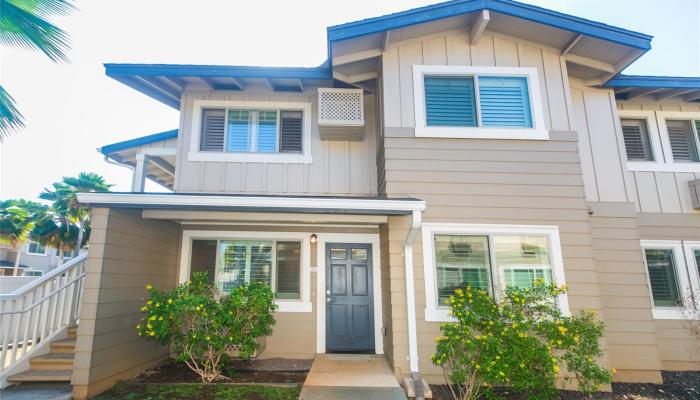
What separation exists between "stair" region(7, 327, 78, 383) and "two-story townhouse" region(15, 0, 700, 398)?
0.71 metres

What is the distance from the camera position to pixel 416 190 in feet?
16.9

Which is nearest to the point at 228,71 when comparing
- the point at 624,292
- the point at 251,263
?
the point at 251,263

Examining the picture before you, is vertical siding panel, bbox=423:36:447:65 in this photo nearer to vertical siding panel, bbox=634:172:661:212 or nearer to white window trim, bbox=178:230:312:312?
white window trim, bbox=178:230:312:312

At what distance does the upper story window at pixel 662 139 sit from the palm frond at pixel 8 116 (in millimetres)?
9437

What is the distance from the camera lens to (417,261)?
4.91 metres

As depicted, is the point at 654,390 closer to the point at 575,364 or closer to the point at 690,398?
the point at 690,398

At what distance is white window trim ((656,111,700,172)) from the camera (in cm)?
632

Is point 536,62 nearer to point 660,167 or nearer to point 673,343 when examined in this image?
point 660,167

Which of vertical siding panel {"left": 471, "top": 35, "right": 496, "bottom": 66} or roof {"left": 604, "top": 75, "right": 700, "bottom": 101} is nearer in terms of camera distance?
vertical siding panel {"left": 471, "top": 35, "right": 496, "bottom": 66}

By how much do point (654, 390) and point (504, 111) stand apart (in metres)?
4.50

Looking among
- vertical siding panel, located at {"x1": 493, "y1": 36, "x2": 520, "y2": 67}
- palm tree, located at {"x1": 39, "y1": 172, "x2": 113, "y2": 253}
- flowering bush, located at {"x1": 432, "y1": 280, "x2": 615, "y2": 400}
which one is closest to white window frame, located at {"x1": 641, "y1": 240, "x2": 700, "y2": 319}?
flowering bush, located at {"x1": 432, "y1": 280, "x2": 615, "y2": 400}

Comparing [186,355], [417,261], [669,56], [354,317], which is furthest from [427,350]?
[669,56]

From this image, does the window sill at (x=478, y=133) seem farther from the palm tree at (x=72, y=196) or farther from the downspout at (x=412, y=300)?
the palm tree at (x=72, y=196)

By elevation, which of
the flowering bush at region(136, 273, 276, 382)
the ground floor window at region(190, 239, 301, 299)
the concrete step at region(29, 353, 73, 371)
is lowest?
the concrete step at region(29, 353, 73, 371)
